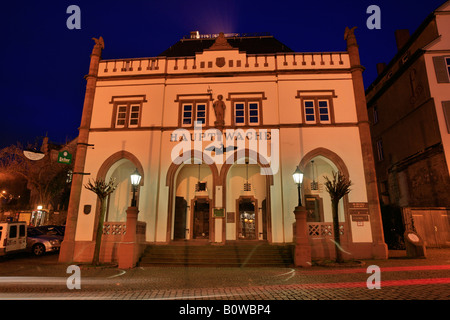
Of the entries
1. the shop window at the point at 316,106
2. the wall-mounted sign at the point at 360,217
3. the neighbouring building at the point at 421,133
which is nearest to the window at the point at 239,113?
the shop window at the point at 316,106

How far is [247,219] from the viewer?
17.6m

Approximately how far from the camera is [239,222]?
57.2 ft

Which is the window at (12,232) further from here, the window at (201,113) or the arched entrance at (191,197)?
the window at (201,113)

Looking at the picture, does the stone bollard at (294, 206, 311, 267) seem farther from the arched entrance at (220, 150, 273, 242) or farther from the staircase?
the arched entrance at (220, 150, 273, 242)

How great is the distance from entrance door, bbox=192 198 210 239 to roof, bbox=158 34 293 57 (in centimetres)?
1114

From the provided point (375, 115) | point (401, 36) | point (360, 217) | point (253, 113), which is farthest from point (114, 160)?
point (401, 36)

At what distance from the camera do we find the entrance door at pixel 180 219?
17.2m

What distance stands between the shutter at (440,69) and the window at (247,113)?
1245cm

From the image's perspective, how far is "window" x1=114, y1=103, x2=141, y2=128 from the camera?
17.4m

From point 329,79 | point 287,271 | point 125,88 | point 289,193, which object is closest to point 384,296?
point 287,271
